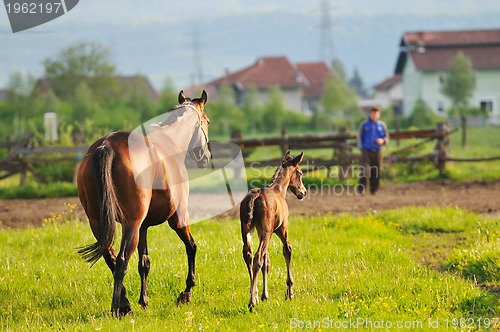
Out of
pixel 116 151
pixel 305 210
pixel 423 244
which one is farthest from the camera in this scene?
pixel 305 210

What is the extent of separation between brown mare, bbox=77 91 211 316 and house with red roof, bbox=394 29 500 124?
69.6 meters

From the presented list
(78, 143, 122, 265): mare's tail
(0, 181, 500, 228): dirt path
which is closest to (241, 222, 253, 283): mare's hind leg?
(78, 143, 122, 265): mare's tail

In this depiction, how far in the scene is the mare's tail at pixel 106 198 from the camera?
671cm

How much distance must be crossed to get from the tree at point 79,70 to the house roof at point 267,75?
2100cm

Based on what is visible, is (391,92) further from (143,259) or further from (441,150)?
(143,259)

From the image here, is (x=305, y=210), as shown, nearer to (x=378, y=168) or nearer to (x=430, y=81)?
(x=378, y=168)

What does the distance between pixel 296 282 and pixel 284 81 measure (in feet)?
295

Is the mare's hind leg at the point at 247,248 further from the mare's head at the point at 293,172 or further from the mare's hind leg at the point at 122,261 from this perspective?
the mare's hind leg at the point at 122,261

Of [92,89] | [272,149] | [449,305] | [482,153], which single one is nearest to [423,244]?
[449,305]

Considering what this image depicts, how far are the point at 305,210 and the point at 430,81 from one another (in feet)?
214

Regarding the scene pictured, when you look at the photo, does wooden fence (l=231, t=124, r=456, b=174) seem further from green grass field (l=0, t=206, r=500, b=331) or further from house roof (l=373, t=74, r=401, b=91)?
house roof (l=373, t=74, r=401, b=91)

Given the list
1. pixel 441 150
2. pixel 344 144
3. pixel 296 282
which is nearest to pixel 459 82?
pixel 441 150

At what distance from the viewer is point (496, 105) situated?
7575 centimetres

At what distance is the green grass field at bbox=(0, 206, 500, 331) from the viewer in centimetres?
635
